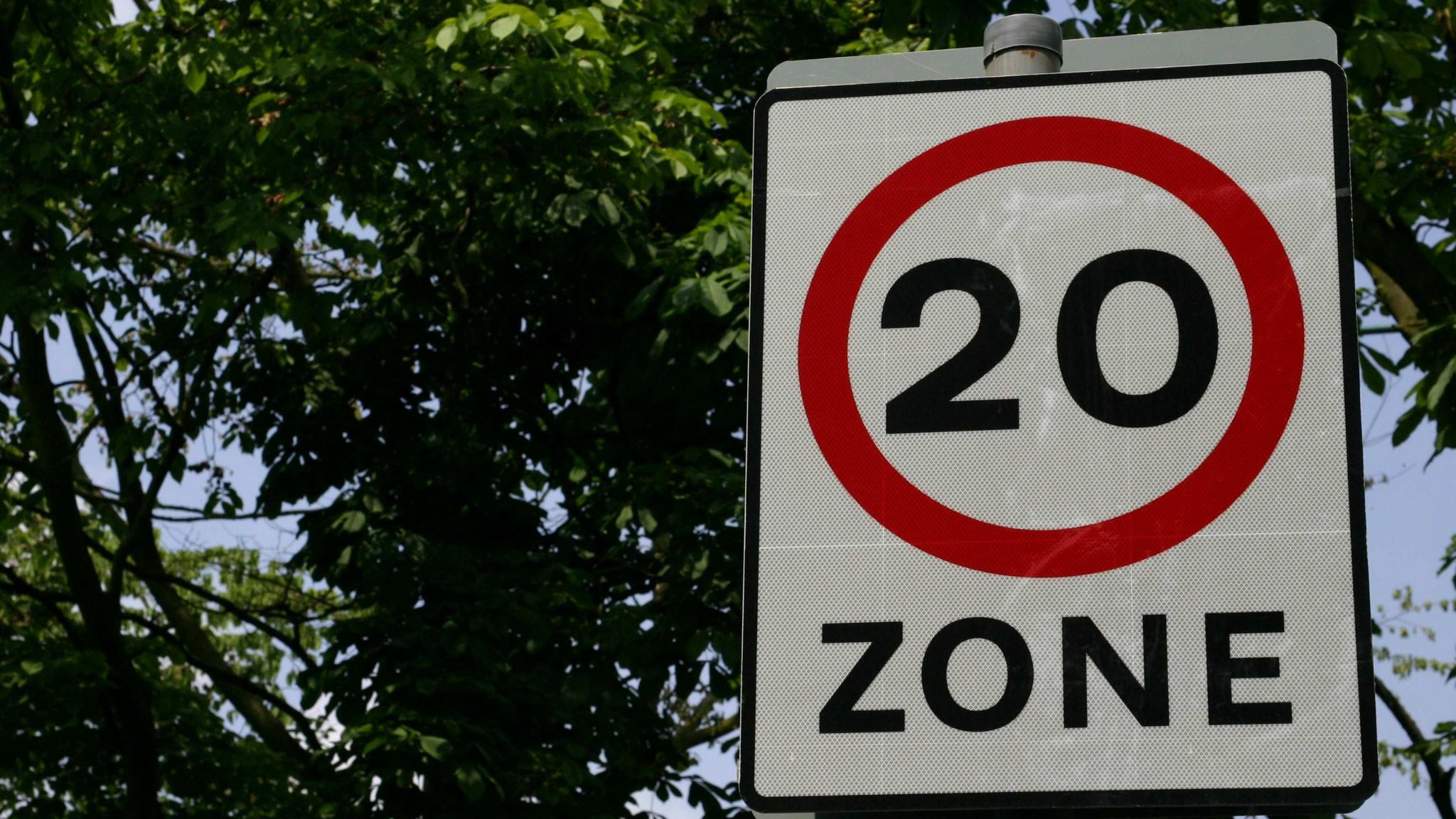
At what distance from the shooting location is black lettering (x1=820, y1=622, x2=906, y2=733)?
1.71 m

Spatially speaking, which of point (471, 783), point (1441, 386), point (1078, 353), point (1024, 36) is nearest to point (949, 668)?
A: point (1078, 353)

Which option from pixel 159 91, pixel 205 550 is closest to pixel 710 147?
pixel 159 91

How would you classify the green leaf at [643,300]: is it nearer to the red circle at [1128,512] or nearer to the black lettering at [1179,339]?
the red circle at [1128,512]

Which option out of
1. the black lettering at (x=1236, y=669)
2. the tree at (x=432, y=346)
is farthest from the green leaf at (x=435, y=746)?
the black lettering at (x=1236, y=669)

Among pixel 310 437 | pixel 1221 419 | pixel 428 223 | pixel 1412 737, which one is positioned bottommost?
pixel 1412 737

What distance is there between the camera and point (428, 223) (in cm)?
949

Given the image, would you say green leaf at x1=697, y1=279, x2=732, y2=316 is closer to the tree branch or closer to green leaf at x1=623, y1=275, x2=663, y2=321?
green leaf at x1=623, y1=275, x2=663, y2=321

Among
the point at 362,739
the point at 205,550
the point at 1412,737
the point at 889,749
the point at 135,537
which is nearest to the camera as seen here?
the point at 889,749

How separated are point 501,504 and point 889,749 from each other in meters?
7.48

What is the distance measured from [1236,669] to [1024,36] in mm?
778

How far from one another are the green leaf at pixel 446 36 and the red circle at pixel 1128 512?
583 cm

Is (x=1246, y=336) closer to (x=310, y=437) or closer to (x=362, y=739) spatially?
(x=362, y=739)

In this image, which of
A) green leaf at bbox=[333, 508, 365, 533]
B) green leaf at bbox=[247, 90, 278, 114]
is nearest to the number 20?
green leaf at bbox=[247, 90, 278, 114]

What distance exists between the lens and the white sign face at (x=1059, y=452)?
1660 mm
